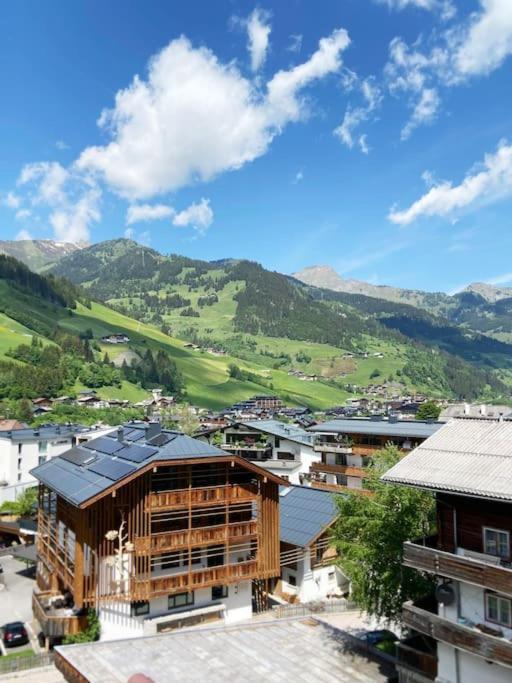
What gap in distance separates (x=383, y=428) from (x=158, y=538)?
33.3 metres

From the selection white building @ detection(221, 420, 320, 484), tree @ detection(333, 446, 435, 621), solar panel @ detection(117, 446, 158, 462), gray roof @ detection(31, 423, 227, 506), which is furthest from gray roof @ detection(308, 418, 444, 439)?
solar panel @ detection(117, 446, 158, 462)

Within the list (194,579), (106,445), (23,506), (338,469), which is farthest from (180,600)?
(23,506)

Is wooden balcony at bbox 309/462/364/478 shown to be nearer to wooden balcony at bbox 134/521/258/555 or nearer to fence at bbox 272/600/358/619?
fence at bbox 272/600/358/619

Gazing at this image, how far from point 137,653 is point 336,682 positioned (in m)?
10.6

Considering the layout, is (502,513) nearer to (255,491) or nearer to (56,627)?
(255,491)

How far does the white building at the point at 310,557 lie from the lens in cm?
4247

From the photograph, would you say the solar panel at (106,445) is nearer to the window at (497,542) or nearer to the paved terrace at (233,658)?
the paved terrace at (233,658)

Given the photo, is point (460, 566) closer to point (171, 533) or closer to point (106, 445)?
point (171, 533)

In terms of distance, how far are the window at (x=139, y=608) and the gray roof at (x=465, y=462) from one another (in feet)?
63.4

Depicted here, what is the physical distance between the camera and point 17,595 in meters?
48.8

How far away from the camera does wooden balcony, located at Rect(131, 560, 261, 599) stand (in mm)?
32688

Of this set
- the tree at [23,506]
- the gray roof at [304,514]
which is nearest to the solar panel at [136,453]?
the gray roof at [304,514]

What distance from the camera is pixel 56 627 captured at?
113ft

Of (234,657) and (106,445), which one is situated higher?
(106,445)
